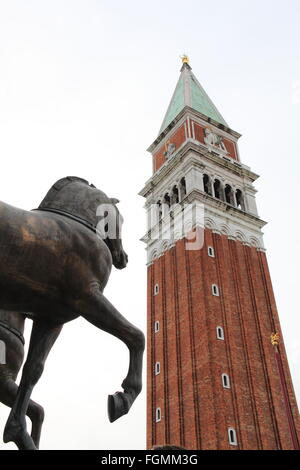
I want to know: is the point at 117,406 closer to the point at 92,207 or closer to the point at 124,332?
the point at 124,332

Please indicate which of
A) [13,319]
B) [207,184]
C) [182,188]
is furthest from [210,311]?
[13,319]

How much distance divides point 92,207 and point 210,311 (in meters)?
22.1

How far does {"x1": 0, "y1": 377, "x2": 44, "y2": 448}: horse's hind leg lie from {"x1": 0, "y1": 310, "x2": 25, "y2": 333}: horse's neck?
19.8 inches

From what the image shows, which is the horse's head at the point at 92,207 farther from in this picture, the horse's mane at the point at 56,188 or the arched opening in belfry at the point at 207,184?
the arched opening in belfry at the point at 207,184

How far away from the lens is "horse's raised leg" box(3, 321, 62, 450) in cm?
344

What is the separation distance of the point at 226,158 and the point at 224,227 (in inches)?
252

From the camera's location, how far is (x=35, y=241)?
3.41 m

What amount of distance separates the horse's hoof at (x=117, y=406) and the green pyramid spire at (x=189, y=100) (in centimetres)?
3549

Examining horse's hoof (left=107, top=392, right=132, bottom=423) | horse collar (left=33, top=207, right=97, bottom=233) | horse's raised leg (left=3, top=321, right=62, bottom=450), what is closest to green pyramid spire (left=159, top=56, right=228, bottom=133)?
horse collar (left=33, top=207, right=97, bottom=233)

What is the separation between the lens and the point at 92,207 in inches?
159

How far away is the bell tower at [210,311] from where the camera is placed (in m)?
22.9

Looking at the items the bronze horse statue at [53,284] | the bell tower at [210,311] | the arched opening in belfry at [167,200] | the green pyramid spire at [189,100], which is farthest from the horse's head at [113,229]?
the green pyramid spire at [189,100]
